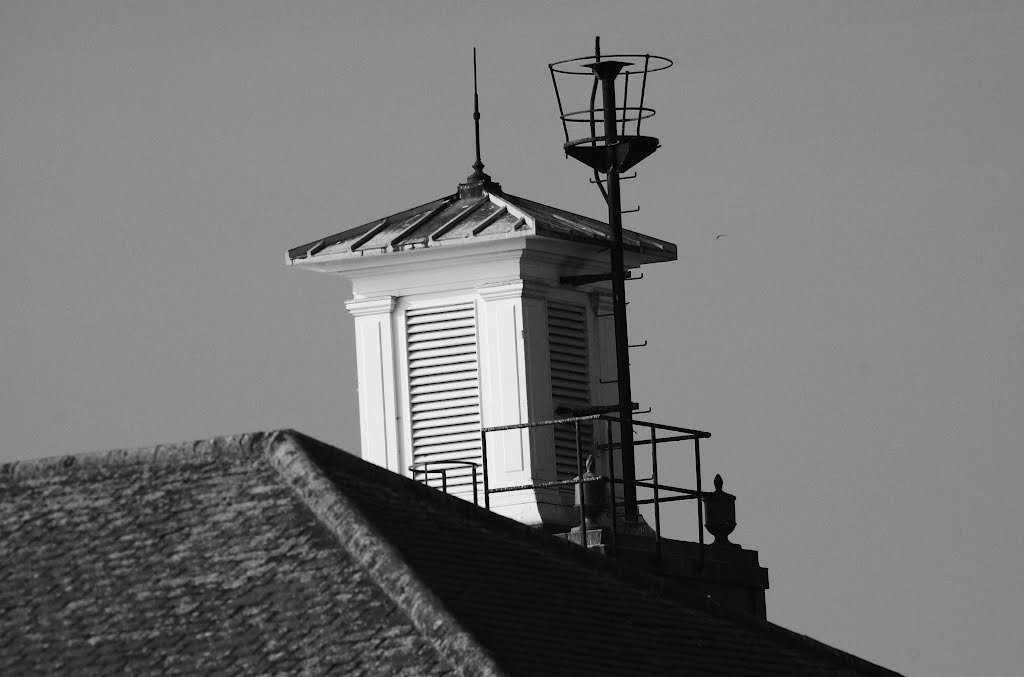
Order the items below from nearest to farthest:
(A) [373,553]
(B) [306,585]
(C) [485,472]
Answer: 1. (B) [306,585]
2. (A) [373,553]
3. (C) [485,472]

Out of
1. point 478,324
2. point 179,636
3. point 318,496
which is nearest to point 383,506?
point 318,496

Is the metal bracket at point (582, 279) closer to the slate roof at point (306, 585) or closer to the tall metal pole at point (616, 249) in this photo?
the tall metal pole at point (616, 249)

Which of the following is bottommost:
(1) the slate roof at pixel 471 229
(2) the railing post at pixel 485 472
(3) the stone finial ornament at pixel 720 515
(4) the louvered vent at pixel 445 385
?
(3) the stone finial ornament at pixel 720 515

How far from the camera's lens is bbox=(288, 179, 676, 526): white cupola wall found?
107 feet

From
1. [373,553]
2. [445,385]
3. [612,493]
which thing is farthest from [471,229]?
[373,553]

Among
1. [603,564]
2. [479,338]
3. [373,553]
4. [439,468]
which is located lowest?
[603,564]

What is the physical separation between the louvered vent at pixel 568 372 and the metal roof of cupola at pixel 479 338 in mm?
10

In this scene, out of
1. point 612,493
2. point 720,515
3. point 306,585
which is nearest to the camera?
point 306,585

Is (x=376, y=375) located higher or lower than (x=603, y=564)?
higher

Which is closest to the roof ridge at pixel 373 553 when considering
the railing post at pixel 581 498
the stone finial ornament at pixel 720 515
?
the railing post at pixel 581 498

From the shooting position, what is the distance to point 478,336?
32938 millimetres

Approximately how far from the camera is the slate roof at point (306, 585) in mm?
23125

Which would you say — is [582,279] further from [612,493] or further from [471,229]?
[612,493]

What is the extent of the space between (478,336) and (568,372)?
1.02m
